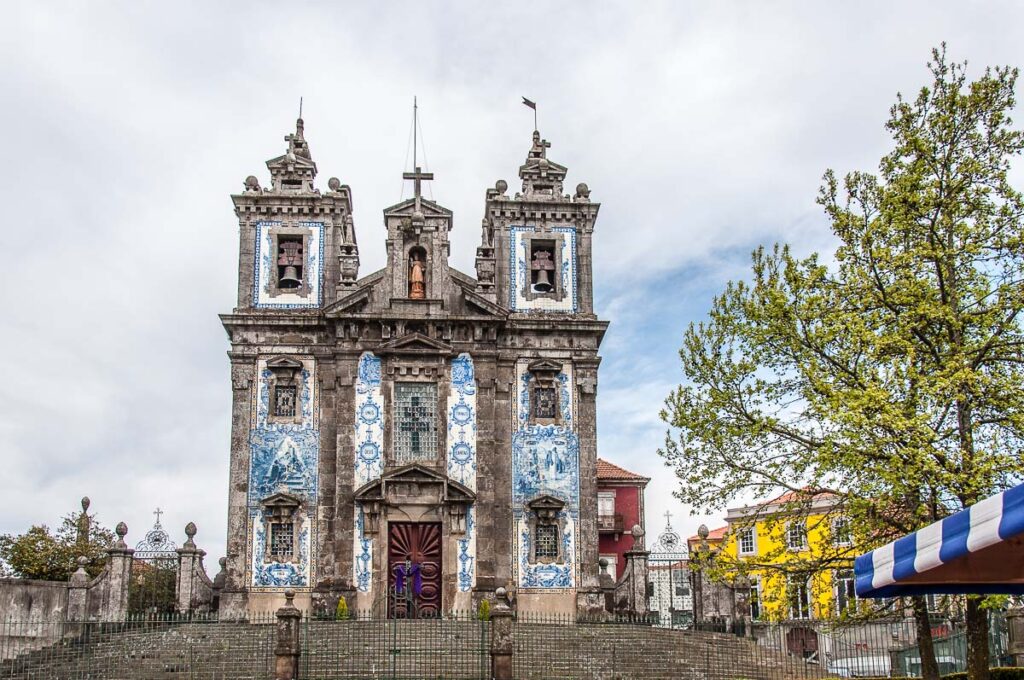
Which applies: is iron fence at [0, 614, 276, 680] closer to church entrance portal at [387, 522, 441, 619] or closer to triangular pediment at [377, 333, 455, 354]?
church entrance portal at [387, 522, 441, 619]

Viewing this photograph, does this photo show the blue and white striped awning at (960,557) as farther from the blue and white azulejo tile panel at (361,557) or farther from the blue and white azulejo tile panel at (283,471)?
the blue and white azulejo tile panel at (283,471)

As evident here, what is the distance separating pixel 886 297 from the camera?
54.5ft

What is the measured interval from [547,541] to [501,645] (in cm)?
957

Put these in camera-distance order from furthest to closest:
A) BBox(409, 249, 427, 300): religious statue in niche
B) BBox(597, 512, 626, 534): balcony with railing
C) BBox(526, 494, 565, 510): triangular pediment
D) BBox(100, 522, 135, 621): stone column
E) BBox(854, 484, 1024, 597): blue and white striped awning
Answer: BBox(597, 512, 626, 534): balcony with railing
BBox(409, 249, 427, 300): religious statue in niche
BBox(526, 494, 565, 510): triangular pediment
BBox(100, 522, 135, 621): stone column
BBox(854, 484, 1024, 597): blue and white striped awning

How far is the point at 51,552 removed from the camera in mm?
33938

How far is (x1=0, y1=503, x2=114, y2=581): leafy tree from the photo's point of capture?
33.8 m

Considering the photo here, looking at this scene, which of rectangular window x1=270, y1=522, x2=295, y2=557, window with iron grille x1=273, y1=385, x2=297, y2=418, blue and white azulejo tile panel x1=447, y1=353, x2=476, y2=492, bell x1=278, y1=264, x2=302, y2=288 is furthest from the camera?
bell x1=278, y1=264, x2=302, y2=288

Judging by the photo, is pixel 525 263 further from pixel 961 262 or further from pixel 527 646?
pixel 961 262

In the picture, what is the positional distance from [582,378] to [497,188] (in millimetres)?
6308

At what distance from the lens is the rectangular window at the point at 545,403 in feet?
101

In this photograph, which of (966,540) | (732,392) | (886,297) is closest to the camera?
→ (966,540)

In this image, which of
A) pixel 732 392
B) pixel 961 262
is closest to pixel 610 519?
pixel 732 392

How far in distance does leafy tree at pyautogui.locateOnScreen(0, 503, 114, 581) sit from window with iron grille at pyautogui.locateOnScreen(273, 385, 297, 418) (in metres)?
8.20

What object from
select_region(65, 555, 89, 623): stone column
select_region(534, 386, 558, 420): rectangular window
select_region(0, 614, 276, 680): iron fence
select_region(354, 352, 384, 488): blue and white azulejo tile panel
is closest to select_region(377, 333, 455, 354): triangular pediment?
select_region(354, 352, 384, 488): blue and white azulejo tile panel
